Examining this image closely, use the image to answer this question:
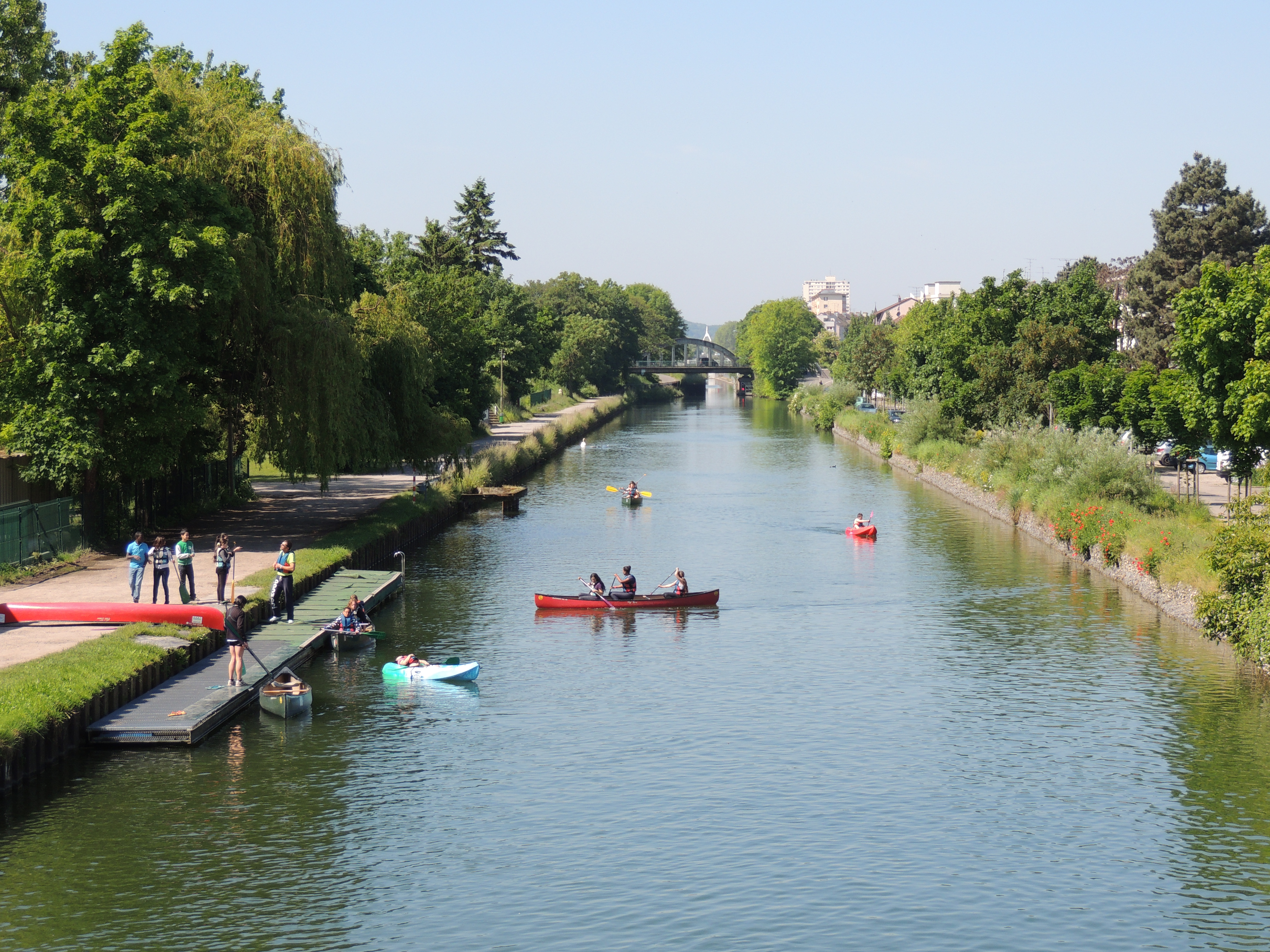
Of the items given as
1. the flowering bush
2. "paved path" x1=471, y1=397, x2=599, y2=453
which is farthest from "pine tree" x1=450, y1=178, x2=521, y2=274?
the flowering bush

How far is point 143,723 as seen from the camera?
2869 cm

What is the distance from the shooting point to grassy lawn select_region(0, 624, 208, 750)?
1011 inches

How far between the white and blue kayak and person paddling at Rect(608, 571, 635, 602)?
1100cm

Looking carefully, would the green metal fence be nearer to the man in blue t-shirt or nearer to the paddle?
the man in blue t-shirt

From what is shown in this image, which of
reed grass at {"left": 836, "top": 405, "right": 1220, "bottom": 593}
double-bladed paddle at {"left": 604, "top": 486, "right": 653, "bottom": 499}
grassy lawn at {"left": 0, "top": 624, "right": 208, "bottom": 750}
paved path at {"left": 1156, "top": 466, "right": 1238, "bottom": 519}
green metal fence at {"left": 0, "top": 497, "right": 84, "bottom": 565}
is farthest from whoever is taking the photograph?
double-bladed paddle at {"left": 604, "top": 486, "right": 653, "bottom": 499}

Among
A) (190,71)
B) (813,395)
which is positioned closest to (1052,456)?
(190,71)

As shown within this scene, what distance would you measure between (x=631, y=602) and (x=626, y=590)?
0.53 m

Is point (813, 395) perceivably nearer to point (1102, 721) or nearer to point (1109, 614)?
point (1109, 614)

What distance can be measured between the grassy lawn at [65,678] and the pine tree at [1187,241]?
224 ft

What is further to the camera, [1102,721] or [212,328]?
[212,328]

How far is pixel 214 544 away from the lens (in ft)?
156

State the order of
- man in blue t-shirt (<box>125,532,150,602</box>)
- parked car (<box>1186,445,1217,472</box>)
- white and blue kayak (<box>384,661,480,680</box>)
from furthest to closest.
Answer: parked car (<box>1186,445,1217,472</box>) → man in blue t-shirt (<box>125,532,150,602</box>) → white and blue kayak (<box>384,661,480,680</box>)

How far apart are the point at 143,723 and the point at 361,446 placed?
938 inches

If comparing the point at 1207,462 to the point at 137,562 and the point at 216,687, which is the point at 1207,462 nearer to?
the point at 137,562
